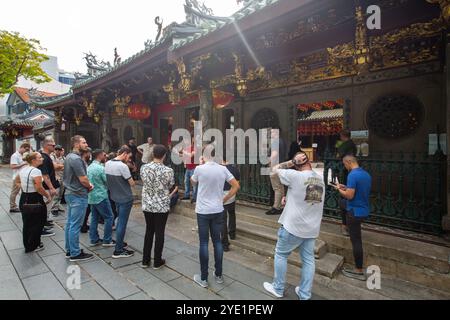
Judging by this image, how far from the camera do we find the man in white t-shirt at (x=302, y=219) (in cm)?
283

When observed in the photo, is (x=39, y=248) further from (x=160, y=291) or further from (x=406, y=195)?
(x=406, y=195)

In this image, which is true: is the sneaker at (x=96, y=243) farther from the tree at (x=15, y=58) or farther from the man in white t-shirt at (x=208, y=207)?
the tree at (x=15, y=58)

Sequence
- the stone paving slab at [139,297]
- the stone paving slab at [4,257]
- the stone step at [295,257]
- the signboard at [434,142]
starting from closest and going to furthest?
the stone paving slab at [139,297], the stone step at [295,257], the stone paving slab at [4,257], the signboard at [434,142]

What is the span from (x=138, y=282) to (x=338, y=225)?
3.59m

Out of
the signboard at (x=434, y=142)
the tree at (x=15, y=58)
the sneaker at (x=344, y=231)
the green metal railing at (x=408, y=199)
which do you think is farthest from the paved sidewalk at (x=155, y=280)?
the tree at (x=15, y=58)

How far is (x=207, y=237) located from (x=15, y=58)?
18.9 meters

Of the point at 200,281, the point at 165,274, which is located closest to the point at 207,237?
the point at 200,281

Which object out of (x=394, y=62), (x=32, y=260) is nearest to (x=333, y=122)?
(x=394, y=62)

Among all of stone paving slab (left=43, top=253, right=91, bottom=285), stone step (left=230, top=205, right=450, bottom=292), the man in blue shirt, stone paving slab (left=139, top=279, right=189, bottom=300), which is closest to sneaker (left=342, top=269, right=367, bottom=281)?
the man in blue shirt

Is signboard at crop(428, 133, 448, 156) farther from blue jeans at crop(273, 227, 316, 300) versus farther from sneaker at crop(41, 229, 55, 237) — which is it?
sneaker at crop(41, 229, 55, 237)

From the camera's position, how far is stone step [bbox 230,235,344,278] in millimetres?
3557

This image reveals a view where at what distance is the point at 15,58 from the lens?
1507cm

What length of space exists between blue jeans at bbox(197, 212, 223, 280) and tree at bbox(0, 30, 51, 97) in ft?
59.8

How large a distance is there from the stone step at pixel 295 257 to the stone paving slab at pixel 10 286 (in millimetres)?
3154
